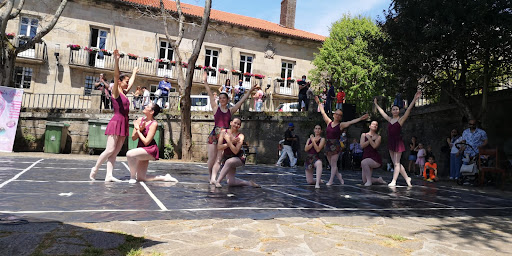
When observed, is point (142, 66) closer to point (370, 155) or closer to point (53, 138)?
point (53, 138)

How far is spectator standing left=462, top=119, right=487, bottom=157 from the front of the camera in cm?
1116

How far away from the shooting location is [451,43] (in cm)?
1309

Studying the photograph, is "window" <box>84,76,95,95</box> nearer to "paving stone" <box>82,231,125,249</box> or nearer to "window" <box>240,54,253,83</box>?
"window" <box>240,54,253,83</box>

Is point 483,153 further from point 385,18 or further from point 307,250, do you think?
point 307,250

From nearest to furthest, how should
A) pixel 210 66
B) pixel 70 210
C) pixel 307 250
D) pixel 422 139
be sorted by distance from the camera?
pixel 307 250
pixel 70 210
pixel 422 139
pixel 210 66

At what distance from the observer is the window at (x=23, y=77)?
25.8 metres

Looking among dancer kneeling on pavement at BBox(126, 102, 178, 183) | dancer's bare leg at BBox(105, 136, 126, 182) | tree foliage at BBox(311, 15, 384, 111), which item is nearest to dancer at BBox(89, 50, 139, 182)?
dancer's bare leg at BBox(105, 136, 126, 182)

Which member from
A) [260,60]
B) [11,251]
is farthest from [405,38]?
[260,60]

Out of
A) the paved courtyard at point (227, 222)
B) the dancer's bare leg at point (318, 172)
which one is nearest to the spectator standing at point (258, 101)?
the dancer's bare leg at point (318, 172)

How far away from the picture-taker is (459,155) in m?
12.2

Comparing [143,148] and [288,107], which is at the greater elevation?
[288,107]

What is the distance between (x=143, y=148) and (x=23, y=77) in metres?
23.8

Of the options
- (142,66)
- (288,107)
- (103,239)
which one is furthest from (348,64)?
(103,239)

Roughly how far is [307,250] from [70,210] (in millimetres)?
2844
